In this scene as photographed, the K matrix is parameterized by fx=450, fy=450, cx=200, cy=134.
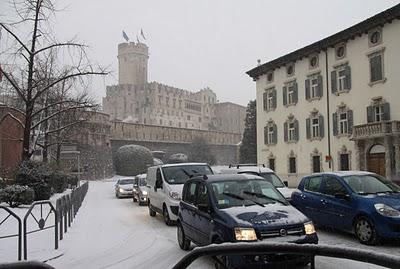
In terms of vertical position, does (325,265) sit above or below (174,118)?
below

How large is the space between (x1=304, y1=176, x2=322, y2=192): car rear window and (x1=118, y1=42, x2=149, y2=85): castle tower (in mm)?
123737

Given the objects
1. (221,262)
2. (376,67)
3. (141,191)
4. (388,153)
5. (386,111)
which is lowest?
(141,191)

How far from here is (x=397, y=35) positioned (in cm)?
3222

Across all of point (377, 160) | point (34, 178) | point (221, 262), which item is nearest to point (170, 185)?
point (34, 178)

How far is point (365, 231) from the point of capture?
10445 millimetres

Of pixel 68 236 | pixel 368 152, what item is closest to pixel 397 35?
pixel 368 152

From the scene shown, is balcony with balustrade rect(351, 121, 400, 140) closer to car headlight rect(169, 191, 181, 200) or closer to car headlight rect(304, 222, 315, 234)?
car headlight rect(169, 191, 181, 200)

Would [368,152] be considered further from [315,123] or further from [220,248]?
[220,248]

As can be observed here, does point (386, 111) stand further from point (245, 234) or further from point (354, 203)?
point (245, 234)

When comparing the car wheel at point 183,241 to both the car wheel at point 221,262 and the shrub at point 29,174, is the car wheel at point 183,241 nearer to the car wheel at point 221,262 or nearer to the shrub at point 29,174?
the car wheel at point 221,262

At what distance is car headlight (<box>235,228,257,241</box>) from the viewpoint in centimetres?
749

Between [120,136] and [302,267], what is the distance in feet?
268

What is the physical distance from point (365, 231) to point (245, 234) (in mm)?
4280

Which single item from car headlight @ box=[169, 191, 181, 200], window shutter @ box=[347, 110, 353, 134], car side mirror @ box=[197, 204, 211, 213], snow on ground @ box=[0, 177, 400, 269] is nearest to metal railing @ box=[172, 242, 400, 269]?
snow on ground @ box=[0, 177, 400, 269]
